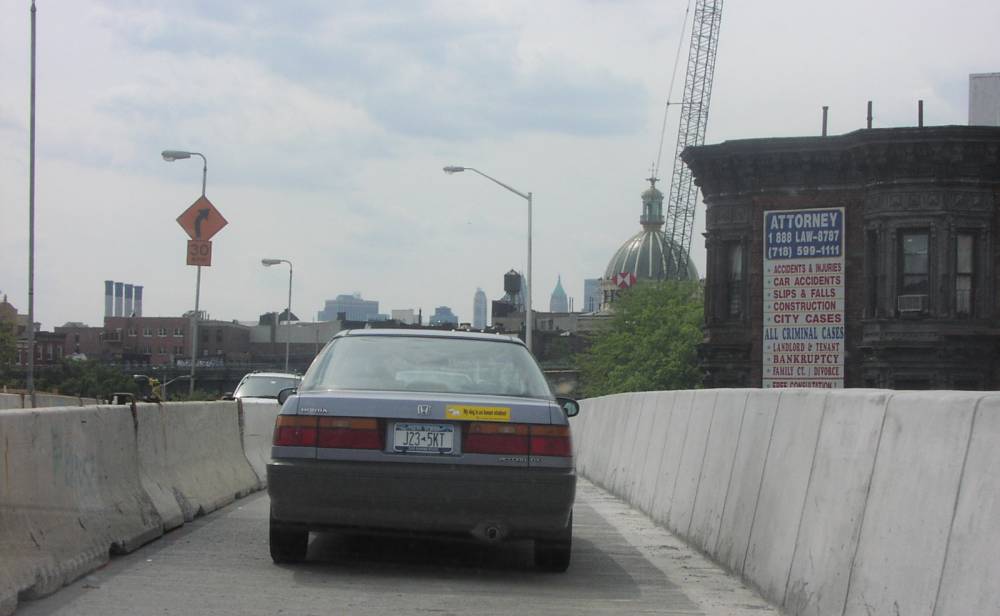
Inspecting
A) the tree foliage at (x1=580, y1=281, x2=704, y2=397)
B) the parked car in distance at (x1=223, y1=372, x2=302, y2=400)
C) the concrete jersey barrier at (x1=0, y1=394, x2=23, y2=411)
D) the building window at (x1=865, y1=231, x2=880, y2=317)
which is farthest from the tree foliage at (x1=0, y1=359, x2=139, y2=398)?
the parked car in distance at (x1=223, y1=372, x2=302, y2=400)

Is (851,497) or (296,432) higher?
(296,432)

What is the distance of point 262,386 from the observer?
24438mm

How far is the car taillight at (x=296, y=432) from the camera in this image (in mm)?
8305

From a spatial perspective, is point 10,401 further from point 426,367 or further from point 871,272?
point 871,272

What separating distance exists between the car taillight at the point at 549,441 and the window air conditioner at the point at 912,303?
31.7 meters

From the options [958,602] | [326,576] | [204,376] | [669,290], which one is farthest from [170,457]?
[204,376]

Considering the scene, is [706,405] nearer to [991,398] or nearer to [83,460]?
[83,460]

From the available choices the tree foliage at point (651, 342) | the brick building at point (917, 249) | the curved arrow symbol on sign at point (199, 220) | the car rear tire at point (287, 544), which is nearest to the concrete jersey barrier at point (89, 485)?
the car rear tire at point (287, 544)

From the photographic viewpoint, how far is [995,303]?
125 ft

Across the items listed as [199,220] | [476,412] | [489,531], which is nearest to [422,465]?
[476,412]

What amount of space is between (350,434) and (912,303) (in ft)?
106

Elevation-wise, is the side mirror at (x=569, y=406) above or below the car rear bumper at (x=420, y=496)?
above

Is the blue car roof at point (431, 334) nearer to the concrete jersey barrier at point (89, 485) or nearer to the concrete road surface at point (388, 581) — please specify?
the concrete road surface at point (388, 581)

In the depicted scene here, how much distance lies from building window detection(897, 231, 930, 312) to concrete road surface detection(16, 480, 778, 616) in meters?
29.0
